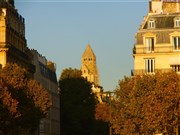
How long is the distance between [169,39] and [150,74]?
763cm

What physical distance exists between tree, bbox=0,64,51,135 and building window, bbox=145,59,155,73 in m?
16.0

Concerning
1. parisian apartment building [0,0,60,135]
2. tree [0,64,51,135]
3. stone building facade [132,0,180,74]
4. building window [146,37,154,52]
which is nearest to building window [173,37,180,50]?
stone building facade [132,0,180,74]

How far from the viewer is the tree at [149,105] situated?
105125mm

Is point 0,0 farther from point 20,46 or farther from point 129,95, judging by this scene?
point 129,95

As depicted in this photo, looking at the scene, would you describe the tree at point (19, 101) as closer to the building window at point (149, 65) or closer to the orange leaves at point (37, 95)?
the orange leaves at point (37, 95)

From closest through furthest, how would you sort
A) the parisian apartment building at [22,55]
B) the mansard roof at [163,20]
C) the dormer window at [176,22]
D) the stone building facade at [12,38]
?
the dormer window at [176,22]
the mansard roof at [163,20]
the stone building facade at [12,38]
the parisian apartment building at [22,55]

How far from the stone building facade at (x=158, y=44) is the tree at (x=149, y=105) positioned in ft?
30.2

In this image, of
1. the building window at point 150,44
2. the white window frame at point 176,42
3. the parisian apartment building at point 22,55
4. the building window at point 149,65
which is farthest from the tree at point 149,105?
the parisian apartment building at point 22,55

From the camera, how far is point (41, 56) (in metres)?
180

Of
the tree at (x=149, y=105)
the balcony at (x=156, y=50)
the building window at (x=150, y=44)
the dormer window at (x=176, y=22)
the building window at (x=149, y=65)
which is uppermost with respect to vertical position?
the dormer window at (x=176, y=22)

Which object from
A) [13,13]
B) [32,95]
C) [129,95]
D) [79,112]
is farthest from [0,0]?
[79,112]

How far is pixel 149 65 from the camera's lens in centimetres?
12181

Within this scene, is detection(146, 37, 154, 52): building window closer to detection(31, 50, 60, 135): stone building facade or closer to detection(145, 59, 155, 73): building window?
detection(145, 59, 155, 73): building window

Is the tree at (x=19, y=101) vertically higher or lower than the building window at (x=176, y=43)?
lower
